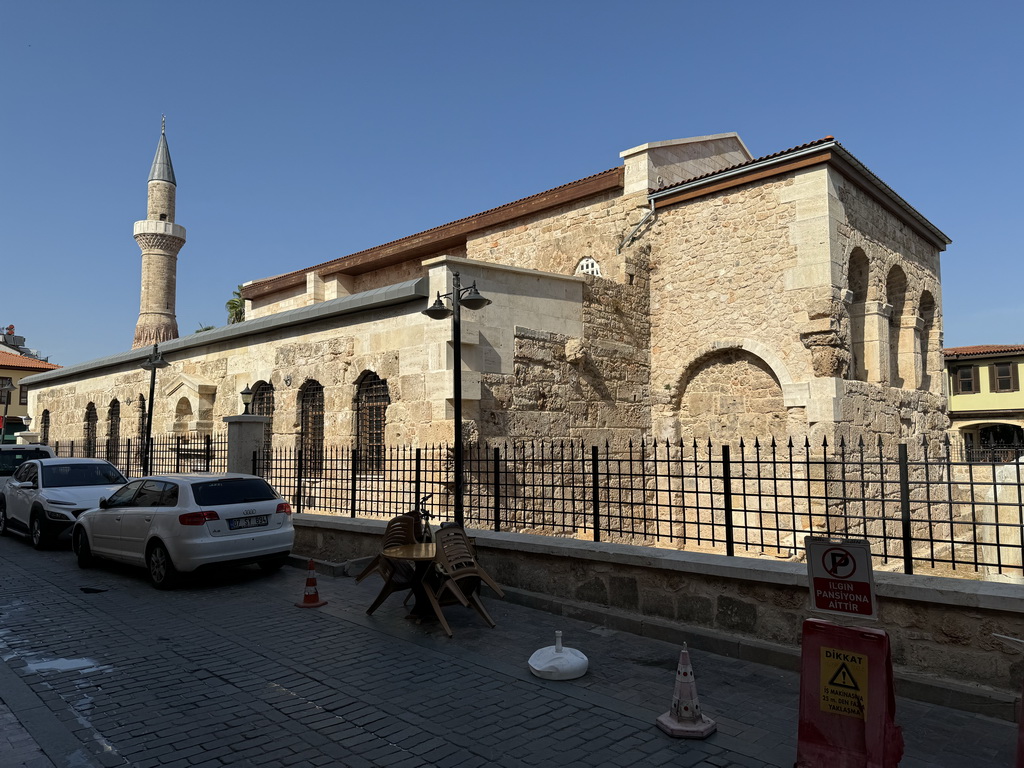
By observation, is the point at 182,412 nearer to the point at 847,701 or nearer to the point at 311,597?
the point at 311,597

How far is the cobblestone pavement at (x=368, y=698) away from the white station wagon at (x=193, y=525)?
1.09m

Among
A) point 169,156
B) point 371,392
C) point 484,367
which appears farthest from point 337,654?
point 169,156

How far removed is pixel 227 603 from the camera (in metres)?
7.84

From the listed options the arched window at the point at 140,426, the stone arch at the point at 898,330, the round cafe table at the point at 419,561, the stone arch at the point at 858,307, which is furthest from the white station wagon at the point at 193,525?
the stone arch at the point at 898,330

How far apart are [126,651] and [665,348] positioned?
12.7 m

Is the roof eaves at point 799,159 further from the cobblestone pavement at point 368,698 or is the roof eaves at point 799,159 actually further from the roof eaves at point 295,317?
the cobblestone pavement at point 368,698

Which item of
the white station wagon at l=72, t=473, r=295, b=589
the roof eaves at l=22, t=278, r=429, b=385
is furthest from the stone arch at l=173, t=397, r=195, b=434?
the white station wagon at l=72, t=473, r=295, b=589

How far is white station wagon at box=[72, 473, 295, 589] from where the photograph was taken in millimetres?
8383

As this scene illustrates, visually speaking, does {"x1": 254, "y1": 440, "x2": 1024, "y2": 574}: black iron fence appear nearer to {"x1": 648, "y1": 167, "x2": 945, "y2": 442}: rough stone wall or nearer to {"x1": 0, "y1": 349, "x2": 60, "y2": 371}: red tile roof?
{"x1": 648, "y1": 167, "x2": 945, "y2": 442}: rough stone wall

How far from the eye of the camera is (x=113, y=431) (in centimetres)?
2292

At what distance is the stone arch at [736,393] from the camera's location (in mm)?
14047

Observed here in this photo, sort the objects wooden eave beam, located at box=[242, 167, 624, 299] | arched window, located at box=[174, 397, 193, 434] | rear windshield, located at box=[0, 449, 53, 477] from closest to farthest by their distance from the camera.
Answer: rear windshield, located at box=[0, 449, 53, 477], wooden eave beam, located at box=[242, 167, 624, 299], arched window, located at box=[174, 397, 193, 434]

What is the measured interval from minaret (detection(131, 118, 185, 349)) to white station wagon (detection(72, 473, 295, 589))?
97.4 ft

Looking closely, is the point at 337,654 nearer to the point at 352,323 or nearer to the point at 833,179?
the point at 352,323
